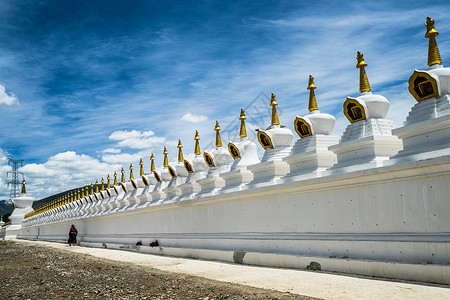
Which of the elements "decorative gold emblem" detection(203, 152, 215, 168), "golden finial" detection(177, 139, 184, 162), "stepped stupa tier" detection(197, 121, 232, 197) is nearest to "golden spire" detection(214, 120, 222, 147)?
"stepped stupa tier" detection(197, 121, 232, 197)

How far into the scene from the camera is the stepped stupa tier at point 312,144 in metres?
11.0

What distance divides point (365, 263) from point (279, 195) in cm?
352

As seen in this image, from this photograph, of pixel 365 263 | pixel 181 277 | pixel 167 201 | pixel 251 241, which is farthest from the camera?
pixel 167 201

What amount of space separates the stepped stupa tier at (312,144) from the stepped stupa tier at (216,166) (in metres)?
4.24

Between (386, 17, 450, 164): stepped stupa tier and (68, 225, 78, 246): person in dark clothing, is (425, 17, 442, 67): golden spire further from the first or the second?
(68, 225, 78, 246): person in dark clothing

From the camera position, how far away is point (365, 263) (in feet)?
27.3

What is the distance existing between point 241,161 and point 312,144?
3.53 meters

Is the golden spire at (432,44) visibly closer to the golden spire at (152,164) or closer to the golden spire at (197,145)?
the golden spire at (197,145)

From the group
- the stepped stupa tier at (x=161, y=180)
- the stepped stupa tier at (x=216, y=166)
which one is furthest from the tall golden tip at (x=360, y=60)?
the stepped stupa tier at (x=161, y=180)

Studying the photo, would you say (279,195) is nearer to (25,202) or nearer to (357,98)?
(357,98)

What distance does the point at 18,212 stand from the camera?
52.5 meters

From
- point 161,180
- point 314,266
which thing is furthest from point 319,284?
point 161,180

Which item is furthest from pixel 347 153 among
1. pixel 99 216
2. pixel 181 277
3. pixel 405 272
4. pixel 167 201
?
pixel 99 216

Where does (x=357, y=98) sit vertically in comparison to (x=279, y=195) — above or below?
above
